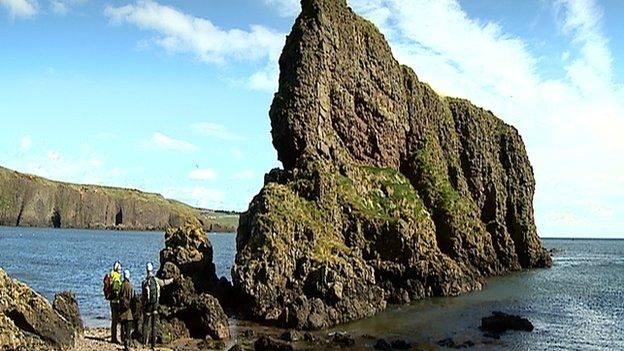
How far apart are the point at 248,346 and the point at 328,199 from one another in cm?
2728

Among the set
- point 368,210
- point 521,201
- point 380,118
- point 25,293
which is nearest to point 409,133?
point 380,118

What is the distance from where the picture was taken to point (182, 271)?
5044cm

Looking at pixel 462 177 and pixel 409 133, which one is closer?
pixel 409 133

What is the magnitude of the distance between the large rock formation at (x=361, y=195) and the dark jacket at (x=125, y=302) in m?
16.1

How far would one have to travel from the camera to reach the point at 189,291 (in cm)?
4688

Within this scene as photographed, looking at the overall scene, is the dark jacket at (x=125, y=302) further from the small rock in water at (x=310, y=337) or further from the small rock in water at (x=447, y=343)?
the small rock in water at (x=447, y=343)

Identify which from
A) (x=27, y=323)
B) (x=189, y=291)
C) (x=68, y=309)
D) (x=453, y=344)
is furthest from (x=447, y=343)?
(x=27, y=323)

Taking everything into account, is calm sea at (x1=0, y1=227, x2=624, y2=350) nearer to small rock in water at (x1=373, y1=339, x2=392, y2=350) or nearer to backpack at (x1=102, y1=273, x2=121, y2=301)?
small rock in water at (x1=373, y1=339, x2=392, y2=350)

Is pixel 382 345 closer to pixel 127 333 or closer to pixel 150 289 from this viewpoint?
pixel 150 289

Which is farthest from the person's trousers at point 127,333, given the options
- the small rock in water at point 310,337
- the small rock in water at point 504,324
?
the small rock in water at point 504,324

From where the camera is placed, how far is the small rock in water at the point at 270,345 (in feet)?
121

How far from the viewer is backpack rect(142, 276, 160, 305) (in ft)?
105

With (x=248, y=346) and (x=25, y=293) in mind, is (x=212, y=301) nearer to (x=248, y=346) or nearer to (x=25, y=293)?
(x=248, y=346)

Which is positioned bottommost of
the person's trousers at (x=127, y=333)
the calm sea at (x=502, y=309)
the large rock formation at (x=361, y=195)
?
the calm sea at (x=502, y=309)
